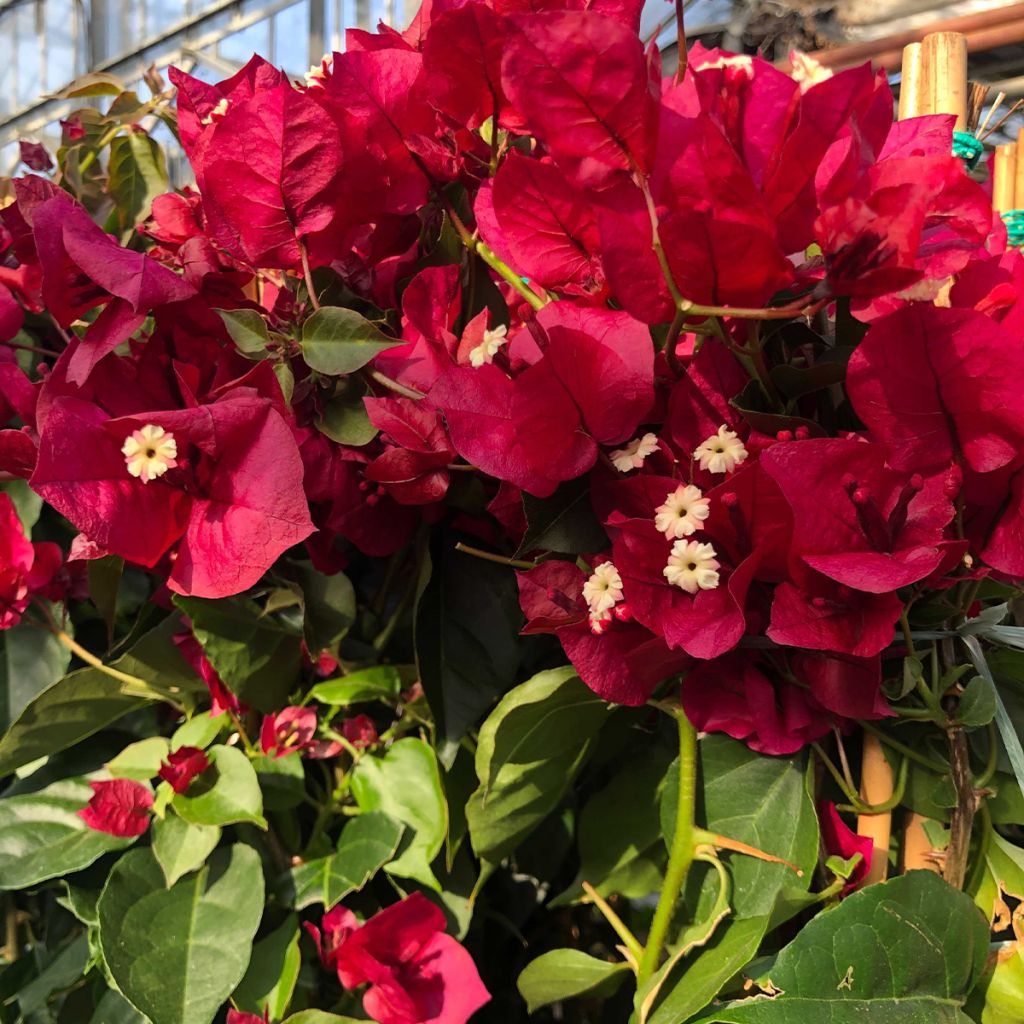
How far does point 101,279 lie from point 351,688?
20 centimetres

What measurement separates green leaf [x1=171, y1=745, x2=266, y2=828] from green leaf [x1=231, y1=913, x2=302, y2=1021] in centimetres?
6

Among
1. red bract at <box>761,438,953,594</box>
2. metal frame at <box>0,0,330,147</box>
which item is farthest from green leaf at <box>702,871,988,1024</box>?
metal frame at <box>0,0,330,147</box>

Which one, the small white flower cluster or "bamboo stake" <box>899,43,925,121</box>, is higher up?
"bamboo stake" <box>899,43,925,121</box>

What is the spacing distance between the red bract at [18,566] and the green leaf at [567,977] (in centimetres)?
28

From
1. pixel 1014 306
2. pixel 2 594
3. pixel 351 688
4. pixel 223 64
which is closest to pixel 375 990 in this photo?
pixel 351 688

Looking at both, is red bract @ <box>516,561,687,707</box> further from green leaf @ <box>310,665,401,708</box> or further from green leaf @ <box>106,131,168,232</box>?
green leaf @ <box>106,131,168,232</box>

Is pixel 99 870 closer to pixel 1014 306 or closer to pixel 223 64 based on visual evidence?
pixel 1014 306

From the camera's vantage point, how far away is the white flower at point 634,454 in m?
0.31

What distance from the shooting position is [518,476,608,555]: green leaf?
0.32 meters

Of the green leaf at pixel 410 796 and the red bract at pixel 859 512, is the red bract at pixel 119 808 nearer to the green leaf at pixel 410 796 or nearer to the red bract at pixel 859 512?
the green leaf at pixel 410 796

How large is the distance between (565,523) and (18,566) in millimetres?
279

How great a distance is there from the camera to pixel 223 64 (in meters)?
4.61

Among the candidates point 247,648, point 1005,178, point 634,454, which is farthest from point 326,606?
point 1005,178

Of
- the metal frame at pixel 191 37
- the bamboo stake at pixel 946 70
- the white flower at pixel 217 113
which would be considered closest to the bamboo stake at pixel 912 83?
the bamboo stake at pixel 946 70
